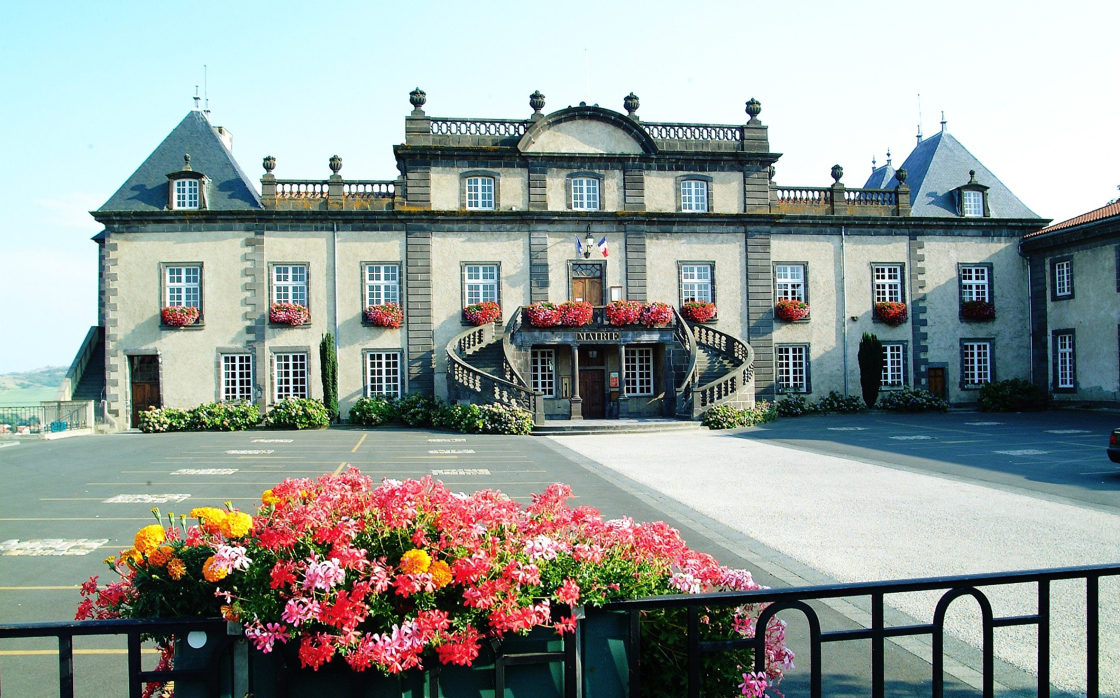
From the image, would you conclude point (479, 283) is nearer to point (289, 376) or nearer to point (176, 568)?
point (289, 376)

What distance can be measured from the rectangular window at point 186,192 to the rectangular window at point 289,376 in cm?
646

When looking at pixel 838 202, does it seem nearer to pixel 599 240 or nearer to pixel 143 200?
pixel 599 240

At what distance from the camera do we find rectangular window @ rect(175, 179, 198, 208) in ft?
84.9

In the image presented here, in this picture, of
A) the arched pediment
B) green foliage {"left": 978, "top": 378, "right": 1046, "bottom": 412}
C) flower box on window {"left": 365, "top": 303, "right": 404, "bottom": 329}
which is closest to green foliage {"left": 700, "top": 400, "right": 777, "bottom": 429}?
green foliage {"left": 978, "top": 378, "right": 1046, "bottom": 412}

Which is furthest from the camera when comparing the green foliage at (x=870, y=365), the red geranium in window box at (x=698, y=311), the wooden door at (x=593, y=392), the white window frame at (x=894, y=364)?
the white window frame at (x=894, y=364)

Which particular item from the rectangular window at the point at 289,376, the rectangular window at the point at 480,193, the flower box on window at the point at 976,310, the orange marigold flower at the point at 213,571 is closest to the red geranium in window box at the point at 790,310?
the flower box on window at the point at 976,310

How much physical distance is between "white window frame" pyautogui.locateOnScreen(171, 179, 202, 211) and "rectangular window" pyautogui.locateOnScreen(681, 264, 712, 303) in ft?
61.1

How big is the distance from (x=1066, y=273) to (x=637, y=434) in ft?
64.3

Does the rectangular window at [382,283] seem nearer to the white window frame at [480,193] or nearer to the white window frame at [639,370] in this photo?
the white window frame at [480,193]

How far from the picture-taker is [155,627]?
2307 mm

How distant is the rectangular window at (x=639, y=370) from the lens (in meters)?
27.3

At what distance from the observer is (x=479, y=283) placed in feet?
88.2

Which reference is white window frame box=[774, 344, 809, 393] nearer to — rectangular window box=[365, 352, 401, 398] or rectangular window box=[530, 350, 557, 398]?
rectangular window box=[530, 350, 557, 398]

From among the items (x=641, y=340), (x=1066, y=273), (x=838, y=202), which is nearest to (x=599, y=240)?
(x=641, y=340)
